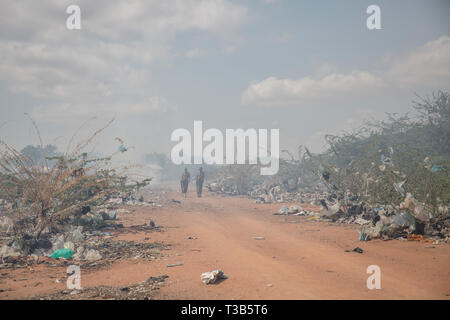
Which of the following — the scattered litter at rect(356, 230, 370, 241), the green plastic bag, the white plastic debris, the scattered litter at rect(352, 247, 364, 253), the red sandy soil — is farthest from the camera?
the scattered litter at rect(356, 230, 370, 241)

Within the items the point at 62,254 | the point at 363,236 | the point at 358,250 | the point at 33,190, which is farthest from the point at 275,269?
the point at 33,190

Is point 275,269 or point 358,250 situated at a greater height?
point 275,269

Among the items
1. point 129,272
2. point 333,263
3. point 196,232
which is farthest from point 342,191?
point 129,272

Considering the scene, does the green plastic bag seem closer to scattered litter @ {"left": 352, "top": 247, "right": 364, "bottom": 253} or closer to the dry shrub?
the dry shrub

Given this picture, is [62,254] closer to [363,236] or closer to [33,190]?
[33,190]

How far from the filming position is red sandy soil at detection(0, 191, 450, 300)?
12.8ft

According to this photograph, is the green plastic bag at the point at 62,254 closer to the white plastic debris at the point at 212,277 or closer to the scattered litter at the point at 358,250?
the white plastic debris at the point at 212,277

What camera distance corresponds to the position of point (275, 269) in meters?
4.86

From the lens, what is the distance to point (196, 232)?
8742mm

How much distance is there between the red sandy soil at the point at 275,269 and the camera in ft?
12.8

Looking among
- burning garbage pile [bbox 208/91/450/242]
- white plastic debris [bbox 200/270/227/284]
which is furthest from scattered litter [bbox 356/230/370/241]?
white plastic debris [bbox 200/270/227/284]

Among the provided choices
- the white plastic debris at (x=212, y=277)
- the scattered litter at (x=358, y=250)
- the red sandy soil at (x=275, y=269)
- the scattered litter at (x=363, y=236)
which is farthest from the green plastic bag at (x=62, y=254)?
the scattered litter at (x=363, y=236)
